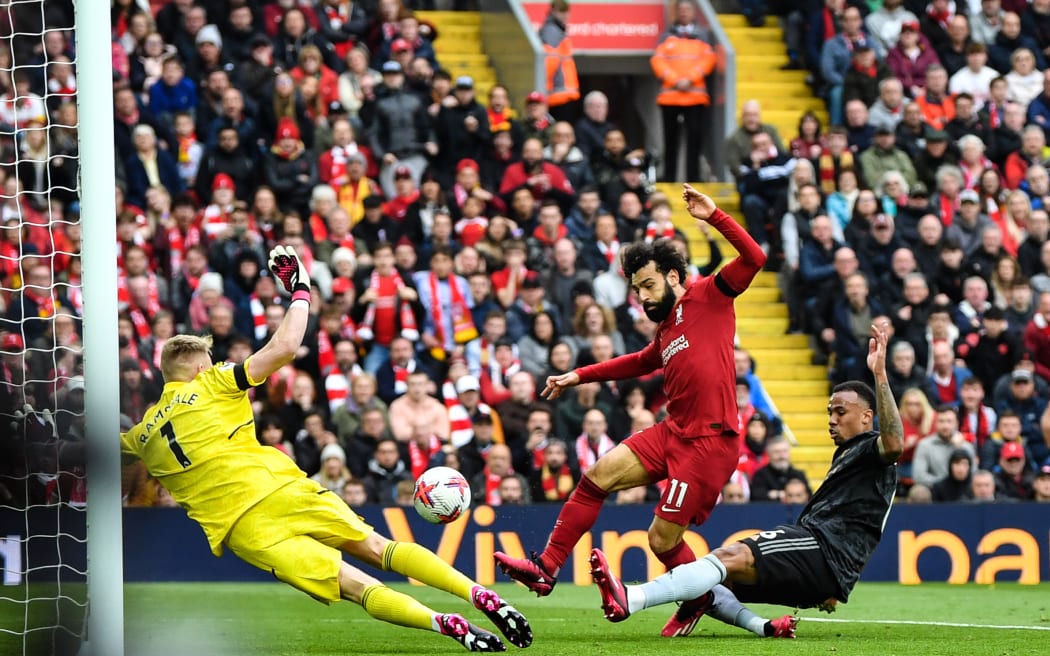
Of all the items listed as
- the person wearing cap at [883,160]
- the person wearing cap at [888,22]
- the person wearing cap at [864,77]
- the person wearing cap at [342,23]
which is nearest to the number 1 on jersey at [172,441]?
the person wearing cap at [342,23]

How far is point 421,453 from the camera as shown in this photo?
49.5 ft

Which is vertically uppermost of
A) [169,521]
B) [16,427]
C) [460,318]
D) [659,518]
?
[16,427]

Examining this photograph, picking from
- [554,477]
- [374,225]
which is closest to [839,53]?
[374,225]

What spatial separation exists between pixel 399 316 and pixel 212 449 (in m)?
7.32

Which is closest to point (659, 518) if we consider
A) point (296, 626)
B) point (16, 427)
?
point (296, 626)

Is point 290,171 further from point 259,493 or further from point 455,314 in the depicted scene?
point 259,493

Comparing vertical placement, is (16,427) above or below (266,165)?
above

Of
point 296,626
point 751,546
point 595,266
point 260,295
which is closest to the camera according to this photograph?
point 751,546

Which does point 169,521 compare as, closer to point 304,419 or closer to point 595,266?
point 304,419

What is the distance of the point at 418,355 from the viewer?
52.1 feet

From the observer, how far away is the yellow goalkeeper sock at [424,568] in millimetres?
8531

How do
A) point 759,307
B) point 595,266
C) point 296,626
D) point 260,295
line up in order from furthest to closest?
point 759,307 → point 595,266 → point 260,295 → point 296,626

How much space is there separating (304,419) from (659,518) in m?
6.19

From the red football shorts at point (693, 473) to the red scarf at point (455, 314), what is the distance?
21.8 feet
